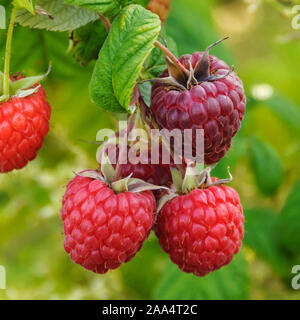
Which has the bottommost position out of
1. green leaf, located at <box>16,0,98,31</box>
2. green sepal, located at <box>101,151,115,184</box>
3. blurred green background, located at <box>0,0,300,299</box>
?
blurred green background, located at <box>0,0,300,299</box>

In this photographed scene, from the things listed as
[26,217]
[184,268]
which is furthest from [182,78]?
[26,217]

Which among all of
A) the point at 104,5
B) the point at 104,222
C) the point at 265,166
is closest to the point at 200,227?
the point at 104,222

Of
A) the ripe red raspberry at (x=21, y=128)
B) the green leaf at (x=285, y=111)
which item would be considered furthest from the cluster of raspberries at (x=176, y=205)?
the green leaf at (x=285, y=111)

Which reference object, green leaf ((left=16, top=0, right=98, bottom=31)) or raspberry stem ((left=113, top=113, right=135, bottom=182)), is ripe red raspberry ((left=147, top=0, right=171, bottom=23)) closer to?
green leaf ((left=16, top=0, right=98, bottom=31))

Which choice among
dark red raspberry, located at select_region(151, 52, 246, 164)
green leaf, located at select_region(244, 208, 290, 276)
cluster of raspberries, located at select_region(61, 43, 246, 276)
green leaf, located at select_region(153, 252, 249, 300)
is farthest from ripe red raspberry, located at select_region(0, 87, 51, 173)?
green leaf, located at select_region(244, 208, 290, 276)

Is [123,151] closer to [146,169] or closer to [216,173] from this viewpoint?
[146,169]

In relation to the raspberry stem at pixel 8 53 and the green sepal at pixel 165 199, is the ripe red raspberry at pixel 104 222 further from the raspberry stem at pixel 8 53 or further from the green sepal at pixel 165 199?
the raspberry stem at pixel 8 53

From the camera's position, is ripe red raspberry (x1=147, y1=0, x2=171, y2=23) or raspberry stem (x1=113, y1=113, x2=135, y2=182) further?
ripe red raspberry (x1=147, y1=0, x2=171, y2=23)
